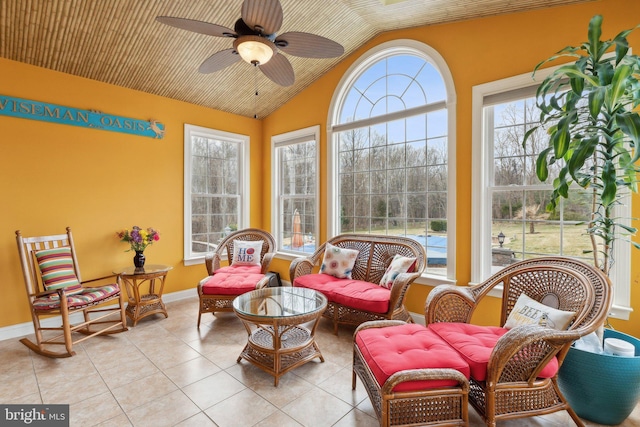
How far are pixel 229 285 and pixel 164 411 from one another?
141 centimetres

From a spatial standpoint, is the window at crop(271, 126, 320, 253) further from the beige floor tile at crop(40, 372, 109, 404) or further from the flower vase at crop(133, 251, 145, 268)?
the beige floor tile at crop(40, 372, 109, 404)

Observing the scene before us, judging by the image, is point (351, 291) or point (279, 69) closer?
point (279, 69)

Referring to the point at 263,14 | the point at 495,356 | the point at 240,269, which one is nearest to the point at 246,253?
the point at 240,269

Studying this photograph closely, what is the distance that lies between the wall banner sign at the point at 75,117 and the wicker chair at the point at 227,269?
172cm

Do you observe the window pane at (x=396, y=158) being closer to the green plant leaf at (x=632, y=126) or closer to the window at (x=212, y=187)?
the green plant leaf at (x=632, y=126)

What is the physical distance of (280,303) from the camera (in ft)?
8.48

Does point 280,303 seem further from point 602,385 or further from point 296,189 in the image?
point 296,189

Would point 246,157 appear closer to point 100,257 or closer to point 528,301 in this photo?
point 100,257

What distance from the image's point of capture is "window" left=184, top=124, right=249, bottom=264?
4.31m

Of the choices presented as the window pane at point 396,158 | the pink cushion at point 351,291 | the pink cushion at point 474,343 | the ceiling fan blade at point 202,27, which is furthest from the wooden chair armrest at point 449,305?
the ceiling fan blade at point 202,27

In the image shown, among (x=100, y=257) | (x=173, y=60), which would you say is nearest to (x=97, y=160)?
(x=100, y=257)

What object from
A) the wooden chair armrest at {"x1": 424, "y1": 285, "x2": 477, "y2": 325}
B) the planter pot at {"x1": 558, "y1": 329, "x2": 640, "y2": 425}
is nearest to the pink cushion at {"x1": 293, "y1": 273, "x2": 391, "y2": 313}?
the wooden chair armrest at {"x1": 424, "y1": 285, "x2": 477, "y2": 325}

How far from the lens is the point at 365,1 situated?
3.05 meters
